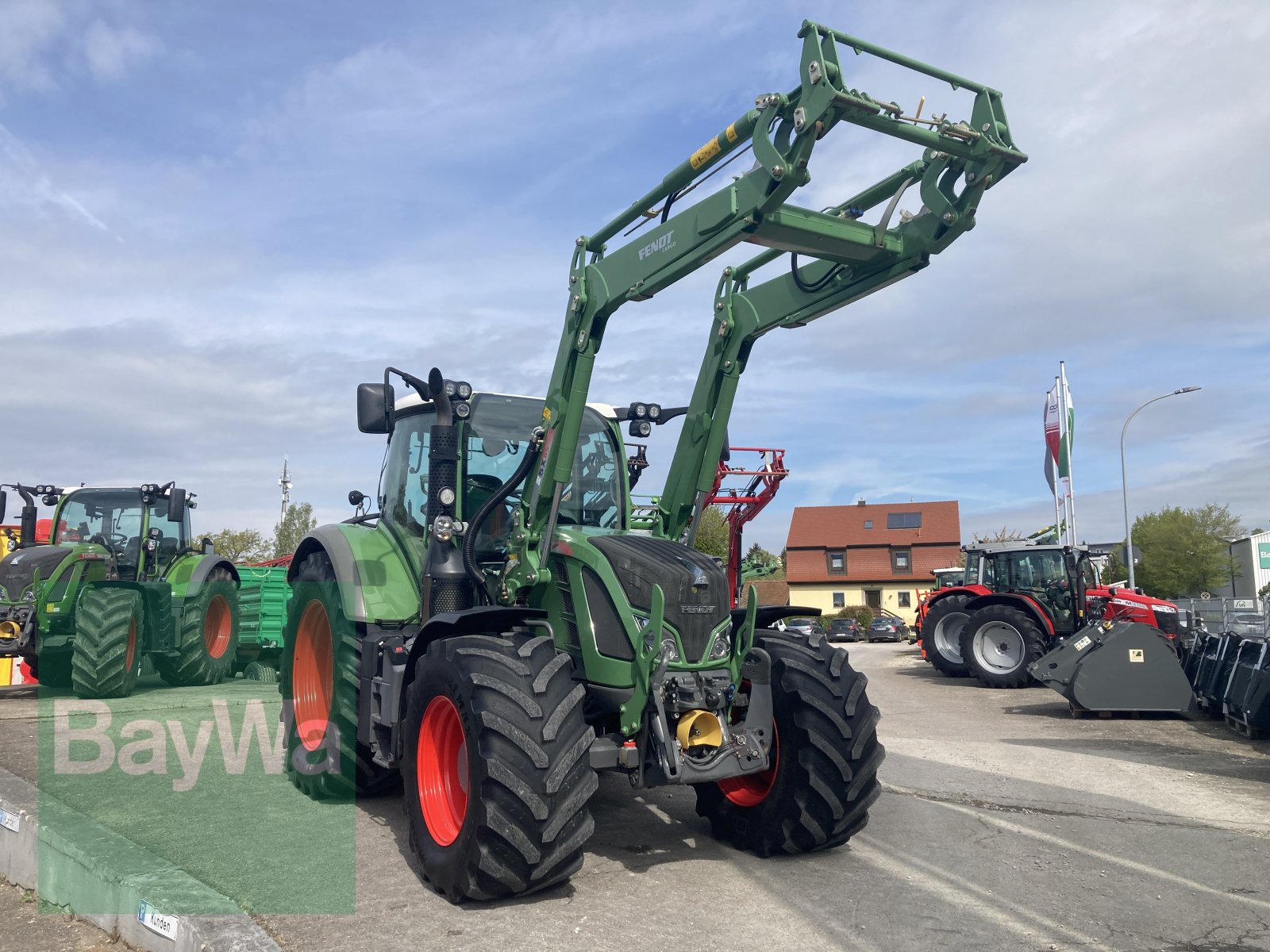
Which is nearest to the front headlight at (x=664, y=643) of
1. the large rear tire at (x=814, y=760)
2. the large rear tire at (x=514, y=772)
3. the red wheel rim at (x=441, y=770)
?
the large rear tire at (x=514, y=772)

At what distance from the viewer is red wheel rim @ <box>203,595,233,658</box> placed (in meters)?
13.2

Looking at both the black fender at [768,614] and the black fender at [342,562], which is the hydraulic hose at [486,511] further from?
the black fender at [768,614]

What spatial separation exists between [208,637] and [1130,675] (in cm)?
1141

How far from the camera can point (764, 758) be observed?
16.2ft

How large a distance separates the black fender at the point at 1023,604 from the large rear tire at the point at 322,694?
12.1 meters

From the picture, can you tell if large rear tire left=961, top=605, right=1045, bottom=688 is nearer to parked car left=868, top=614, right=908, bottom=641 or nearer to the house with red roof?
parked car left=868, top=614, right=908, bottom=641

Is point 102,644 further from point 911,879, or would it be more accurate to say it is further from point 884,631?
point 884,631

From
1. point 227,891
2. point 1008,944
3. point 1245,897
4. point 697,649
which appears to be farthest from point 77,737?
point 1245,897

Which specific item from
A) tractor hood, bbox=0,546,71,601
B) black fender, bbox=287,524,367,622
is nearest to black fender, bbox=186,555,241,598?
tractor hood, bbox=0,546,71,601

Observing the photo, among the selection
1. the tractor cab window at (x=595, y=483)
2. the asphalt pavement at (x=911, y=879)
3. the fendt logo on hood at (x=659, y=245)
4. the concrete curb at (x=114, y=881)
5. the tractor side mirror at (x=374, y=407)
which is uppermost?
the fendt logo on hood at (x=659, y=245)

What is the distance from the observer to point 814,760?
5.16m

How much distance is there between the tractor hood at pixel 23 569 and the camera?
11562mm

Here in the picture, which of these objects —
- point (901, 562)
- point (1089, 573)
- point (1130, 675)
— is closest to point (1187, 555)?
point (901, 562)

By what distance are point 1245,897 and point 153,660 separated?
37.0 ft
